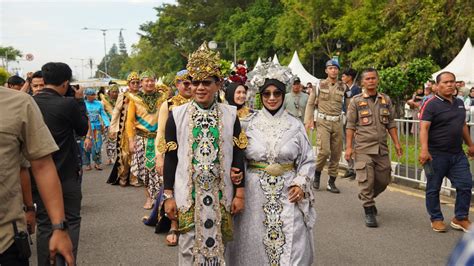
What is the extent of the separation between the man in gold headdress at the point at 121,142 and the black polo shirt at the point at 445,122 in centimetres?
458

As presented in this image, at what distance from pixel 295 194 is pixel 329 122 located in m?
4.85

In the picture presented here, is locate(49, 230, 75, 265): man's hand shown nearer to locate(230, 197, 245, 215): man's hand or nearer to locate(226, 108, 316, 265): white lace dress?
locate(230, 197, 245, 215): man's hand

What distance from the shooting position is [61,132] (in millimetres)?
4070

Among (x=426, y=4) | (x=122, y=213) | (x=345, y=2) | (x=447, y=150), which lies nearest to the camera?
(x=447, y=150)

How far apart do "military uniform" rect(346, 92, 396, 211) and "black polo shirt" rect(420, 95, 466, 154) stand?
1.70 ft

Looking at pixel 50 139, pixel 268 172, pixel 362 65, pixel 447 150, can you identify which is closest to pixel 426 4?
pixel 362 65

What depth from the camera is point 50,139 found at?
2.62 metres

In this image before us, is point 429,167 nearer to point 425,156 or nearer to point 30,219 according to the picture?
point 425,156

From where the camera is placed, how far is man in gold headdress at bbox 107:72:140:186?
889 cm

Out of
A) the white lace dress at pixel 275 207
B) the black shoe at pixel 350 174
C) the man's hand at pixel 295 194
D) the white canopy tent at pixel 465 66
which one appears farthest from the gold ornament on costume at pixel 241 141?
the white canopy tent at pixel 465 66

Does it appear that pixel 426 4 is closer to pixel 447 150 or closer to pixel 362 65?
pixel 362 65

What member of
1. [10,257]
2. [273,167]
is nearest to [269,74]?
[273,167]

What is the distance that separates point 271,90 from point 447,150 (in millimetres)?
3117

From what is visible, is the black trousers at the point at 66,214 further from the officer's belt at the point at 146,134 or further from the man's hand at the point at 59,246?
the officer's belt at the point at 146,134
